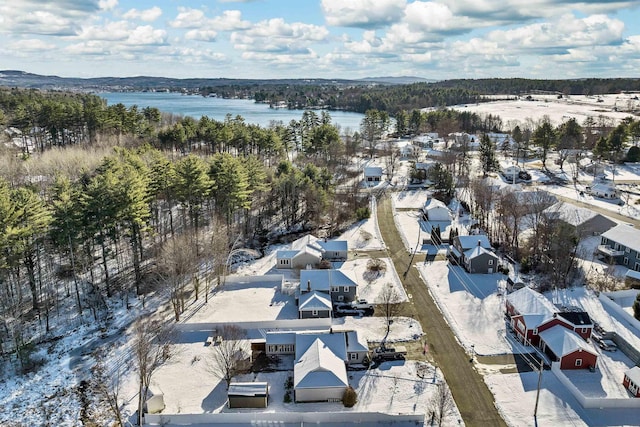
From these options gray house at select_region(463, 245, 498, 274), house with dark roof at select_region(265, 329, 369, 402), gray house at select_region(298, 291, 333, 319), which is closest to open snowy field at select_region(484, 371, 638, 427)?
house with dark roof at select_region(265, 329, 369, 402)

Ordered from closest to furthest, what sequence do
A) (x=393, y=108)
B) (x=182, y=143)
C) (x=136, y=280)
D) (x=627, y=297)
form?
(x=627, y=297), (x=136, y=280), (x=182, y=143), (x=393, y=108)

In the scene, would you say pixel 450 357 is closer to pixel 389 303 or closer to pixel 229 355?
pixel 389 303

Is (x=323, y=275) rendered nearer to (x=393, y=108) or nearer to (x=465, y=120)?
(x=465, y=120)

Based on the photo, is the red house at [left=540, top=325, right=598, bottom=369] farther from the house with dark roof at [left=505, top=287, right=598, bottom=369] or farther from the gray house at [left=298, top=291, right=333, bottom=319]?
the gray house at [left=298, top=291, right=333, bottom=319]

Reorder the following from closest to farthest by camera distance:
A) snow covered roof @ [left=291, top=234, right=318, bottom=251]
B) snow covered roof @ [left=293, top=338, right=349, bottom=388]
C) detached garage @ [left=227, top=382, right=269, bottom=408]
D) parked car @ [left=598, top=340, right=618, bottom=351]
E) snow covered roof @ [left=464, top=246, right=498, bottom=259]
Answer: detached garage @ [left=227, top=382, right=269, bottom=408] < snow covered roof @ [left=293, top=338, right=349, bottom=388] < parked car @ [left=598, top=340, right=618, bottom=351] < snow covered roof @ [left=464, top=246, right=498, bottom=259] < snow covered roof @ [left=291, top=234, right=318, bottom=251]

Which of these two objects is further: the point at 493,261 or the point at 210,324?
→ the point at 493,261

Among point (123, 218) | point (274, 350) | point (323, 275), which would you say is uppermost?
point (123, 218)

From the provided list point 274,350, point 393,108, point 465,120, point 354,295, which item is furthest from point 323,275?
point 393,108

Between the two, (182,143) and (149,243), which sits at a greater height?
(182,143)

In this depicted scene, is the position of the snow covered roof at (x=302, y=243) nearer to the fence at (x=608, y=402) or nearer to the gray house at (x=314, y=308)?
the gray house at (x=314, y=308)
